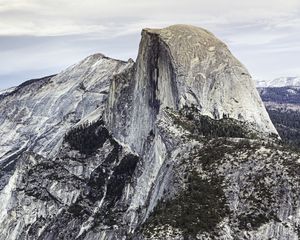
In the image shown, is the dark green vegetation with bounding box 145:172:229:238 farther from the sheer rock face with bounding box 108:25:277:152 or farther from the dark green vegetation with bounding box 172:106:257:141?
the sheer rock face with bounding box 108:25:277:152

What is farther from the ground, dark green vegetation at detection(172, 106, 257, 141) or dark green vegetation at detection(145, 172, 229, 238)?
dark green vegetation at detection(145, 172, 229, 238)

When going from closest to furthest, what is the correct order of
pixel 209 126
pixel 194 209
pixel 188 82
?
pixel 194 209, pixel 209 126, pixel 188 82

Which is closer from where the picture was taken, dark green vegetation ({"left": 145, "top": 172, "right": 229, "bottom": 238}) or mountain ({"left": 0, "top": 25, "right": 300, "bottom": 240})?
dark green vegetation ({"left": 145, "top": 172, "right": 229, "bottom": 238})

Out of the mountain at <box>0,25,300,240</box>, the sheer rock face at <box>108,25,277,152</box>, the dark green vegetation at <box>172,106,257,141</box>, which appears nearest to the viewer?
the mountain at <box>0,25,300,240</box>

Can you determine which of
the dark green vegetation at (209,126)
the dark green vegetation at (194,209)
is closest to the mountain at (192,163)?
the dark green vegetation at (194,209)

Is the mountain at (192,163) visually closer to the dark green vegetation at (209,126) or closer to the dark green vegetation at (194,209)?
the dark green vegetation at (194,209)

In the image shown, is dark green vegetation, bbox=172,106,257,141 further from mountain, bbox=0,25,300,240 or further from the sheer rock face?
the sheer rock face

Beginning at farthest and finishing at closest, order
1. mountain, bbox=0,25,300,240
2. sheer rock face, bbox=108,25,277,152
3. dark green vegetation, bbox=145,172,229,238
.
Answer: sheer rock face, bbox=108,25,277,152 < mountain, bbox=0,25,300,240 < dark green vegetation, bbox=145,172,229,238

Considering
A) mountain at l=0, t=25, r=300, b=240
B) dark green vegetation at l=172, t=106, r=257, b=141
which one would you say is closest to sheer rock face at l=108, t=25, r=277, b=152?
mountain at l=0, t=25, r=300, b=240

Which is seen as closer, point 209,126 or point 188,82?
point 209,126

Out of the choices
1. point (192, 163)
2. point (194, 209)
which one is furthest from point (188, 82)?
point (194, 209)

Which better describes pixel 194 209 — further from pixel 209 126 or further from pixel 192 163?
pixel 209 126

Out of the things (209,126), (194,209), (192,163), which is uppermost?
(192,163)
